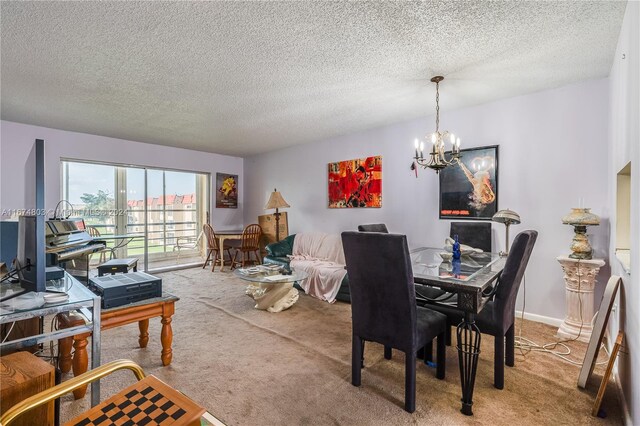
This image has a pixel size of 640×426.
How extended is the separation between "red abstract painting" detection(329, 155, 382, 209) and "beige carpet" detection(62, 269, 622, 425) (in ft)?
6.77

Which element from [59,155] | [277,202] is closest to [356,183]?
[277,202]

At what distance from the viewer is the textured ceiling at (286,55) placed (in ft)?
6.12

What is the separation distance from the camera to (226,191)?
6613mm

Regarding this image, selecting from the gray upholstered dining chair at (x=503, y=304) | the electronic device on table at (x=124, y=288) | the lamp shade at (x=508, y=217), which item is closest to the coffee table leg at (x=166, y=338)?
the electronic device on table at (x=124, y=288)

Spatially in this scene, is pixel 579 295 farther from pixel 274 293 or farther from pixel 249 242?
pixel 249 242

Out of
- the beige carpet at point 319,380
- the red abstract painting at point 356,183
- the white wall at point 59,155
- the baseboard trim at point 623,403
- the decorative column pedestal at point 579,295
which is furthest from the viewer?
the red abstract painting at point 356,183

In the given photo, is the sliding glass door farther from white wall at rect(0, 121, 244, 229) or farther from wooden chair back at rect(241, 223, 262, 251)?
wooden chair back at rect(241, 223, 262, 251)

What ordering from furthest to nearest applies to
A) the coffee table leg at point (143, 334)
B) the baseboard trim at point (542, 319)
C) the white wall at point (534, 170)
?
the baseboard trim at point (542, 319) → the white wall at point (534, 170) → the coffee table leg at point (143, 334)

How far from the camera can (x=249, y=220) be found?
6.80 metres

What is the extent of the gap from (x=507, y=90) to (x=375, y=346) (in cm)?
278

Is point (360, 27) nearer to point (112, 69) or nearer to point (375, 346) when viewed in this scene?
point (112, 69)

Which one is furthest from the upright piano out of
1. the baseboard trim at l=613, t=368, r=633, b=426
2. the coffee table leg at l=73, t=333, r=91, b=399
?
the baseboard trim at l=613, t=368, r=633, b=426

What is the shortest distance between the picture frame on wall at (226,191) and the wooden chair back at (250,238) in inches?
38.6

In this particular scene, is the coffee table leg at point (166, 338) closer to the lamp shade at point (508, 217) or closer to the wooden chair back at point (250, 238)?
the lamp shade at point (508, 217)
